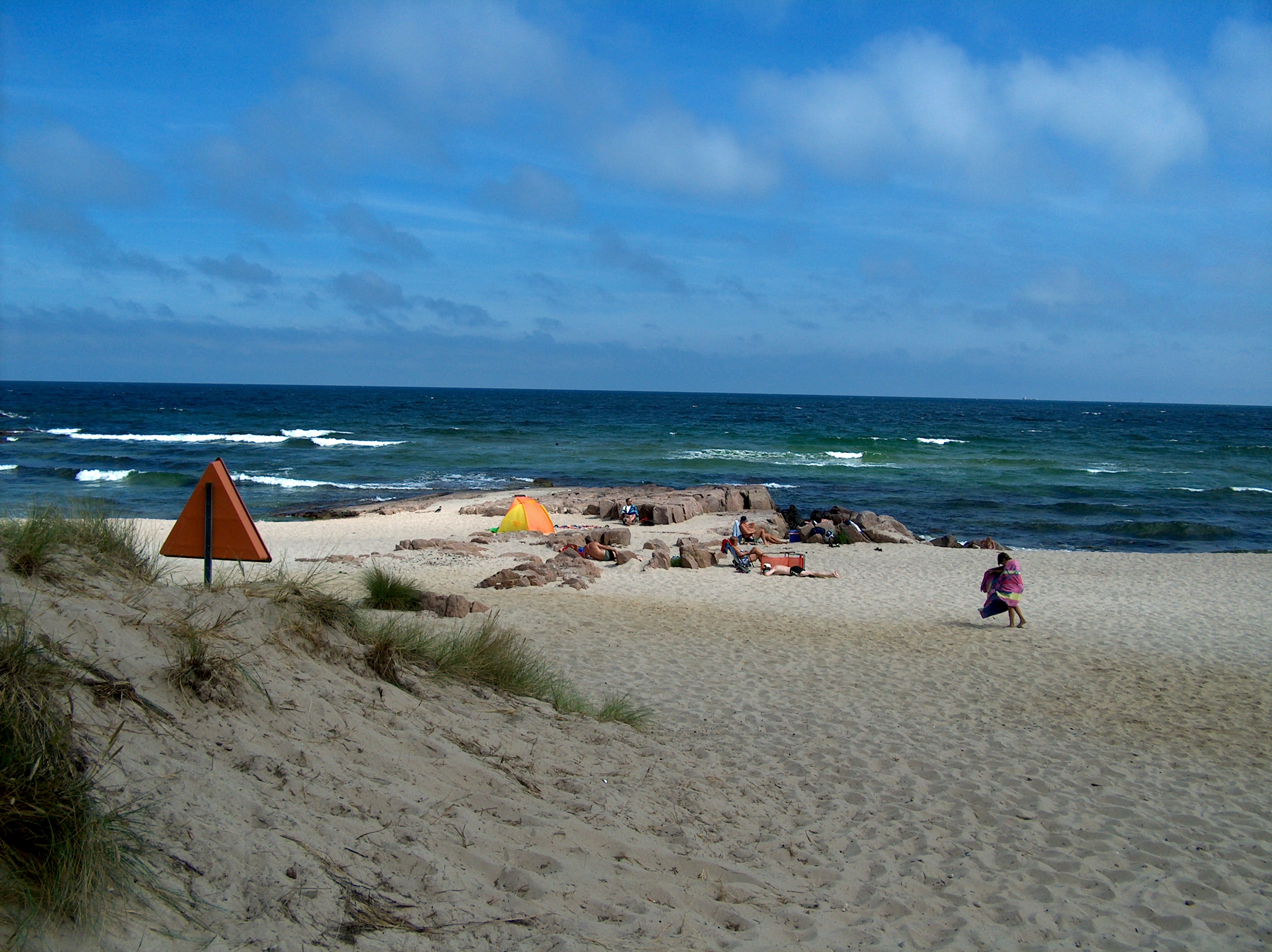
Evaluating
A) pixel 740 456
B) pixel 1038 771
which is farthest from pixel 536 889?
pixel 740 456

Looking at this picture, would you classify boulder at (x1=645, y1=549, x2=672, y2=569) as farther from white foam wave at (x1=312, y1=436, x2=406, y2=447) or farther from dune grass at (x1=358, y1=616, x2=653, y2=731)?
white foam wave at (x1=312, y1=436, x2=406, y2=447)

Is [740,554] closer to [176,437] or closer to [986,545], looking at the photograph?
[986,545]

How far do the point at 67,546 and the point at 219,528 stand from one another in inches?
50.0

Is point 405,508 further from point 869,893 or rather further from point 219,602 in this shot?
point 869,893

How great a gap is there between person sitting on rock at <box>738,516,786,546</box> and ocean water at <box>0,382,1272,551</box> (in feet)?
20.2

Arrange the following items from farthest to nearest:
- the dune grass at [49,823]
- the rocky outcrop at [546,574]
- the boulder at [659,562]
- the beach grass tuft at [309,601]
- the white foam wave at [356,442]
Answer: the white foam wave at [356,442], the boulder at [659,562], the rocky outcrop at [546,574], the beach grass tuft at [309,601], the dune grass at [49,823]

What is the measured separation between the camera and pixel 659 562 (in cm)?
1536

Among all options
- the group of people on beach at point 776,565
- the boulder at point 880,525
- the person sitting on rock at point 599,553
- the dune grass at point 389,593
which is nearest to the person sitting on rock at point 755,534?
the group of people on beach at point 776,565

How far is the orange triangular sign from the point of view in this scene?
227 inches

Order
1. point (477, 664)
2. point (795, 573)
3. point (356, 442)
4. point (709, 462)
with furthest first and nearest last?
1. point (356, 442)
2. point (709, 462)
3. point (795, 573)
4. point (477, 664)

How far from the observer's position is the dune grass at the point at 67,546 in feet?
13.8

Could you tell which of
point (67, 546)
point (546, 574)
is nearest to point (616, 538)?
point (546, 574)

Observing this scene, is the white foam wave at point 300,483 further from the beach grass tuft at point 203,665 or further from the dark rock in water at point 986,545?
the beach grass tuft at point 203,665

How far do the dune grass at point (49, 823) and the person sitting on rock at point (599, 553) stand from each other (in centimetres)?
1255
